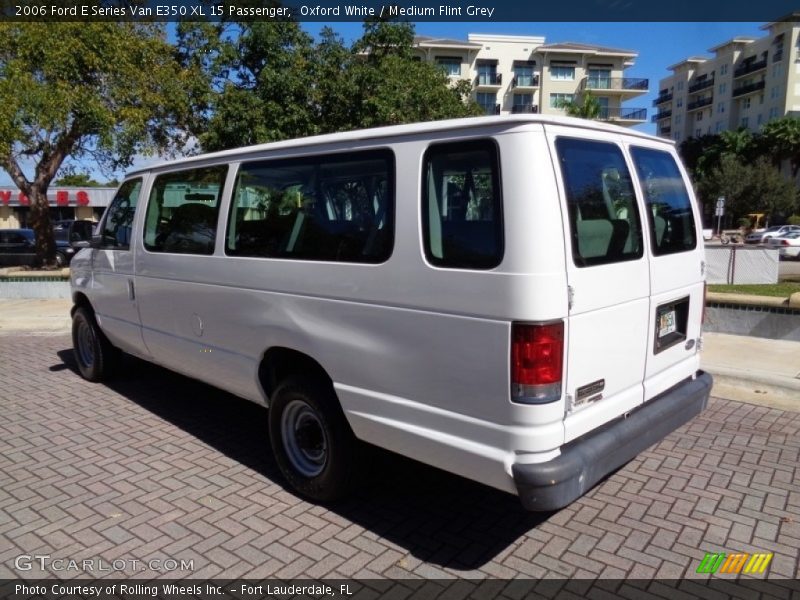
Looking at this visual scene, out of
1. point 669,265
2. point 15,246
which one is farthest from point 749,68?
point 669,265

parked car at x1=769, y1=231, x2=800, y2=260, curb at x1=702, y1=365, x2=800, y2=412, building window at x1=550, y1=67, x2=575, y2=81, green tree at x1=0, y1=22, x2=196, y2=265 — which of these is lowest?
parked car at x1=769, y1=231, x2=800, y2=260

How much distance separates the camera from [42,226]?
16.2m

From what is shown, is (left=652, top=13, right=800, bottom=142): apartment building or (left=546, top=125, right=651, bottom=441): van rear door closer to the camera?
(left=546, top=125, right=651, bottom=441): van rear door

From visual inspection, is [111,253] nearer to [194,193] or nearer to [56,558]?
[194,193]

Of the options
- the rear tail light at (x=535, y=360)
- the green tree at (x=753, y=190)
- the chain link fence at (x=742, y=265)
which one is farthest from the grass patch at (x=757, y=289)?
the green tree at (x=753, y=190)

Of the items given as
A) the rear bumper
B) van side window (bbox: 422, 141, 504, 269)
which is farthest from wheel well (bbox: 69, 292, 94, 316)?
the rear bumper

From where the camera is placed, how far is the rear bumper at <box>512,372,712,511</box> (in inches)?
104

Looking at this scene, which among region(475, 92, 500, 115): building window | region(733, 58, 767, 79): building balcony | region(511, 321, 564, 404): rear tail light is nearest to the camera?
region(511, 321, 564, 404): rear tail light

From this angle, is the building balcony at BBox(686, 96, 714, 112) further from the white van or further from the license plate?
the white van

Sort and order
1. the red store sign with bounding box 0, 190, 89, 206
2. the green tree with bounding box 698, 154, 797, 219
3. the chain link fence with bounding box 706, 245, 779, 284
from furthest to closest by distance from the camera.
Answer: the green tree with bounding box 698, 154, 797, 219 < the red store sign with bounding box 0, 190, 89, 206 < the chain link fence with bounding box 706, 245, 779, 284

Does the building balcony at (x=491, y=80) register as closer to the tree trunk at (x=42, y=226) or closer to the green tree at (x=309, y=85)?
the green tree at (x=309, y=85)

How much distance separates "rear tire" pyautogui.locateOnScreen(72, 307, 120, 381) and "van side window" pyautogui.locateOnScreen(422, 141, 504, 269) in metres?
4.55

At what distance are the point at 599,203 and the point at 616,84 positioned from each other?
6394cm

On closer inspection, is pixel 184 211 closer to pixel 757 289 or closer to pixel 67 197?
pixel 757 289
